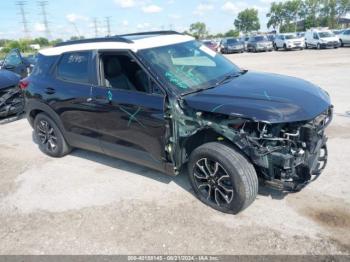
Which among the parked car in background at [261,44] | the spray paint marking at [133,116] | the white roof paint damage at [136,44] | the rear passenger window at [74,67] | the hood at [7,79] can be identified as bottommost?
the parked car in background at [261,44]

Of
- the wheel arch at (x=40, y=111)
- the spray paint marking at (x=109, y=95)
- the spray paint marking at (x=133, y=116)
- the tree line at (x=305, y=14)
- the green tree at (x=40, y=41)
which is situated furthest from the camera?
the tree line at (x=305, y=14)

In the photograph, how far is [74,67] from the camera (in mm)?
4949

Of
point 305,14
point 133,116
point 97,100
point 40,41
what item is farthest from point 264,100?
point 305,14

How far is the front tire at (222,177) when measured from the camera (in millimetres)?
3482

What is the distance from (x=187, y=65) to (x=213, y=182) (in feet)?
5.20

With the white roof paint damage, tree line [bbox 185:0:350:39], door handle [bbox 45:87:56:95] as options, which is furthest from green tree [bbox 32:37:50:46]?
the white roof paint damage

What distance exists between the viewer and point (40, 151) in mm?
6230

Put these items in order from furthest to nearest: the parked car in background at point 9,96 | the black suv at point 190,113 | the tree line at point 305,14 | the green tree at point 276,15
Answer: the green tree at point 276,15 < the tree line at point 305,14 < the parked car in background at point 9,96 < the black suv at point 190,113

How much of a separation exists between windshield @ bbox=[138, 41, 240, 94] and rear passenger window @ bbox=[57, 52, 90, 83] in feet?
3.43

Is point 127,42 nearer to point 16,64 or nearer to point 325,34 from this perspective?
point 16,64

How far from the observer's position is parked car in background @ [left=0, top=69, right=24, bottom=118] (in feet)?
26.7

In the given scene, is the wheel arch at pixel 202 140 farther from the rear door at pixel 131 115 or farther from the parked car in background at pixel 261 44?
the parked car in background at pixel 261 44

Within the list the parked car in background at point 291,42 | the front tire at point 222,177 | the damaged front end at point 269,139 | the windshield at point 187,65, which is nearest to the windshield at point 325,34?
the parked car in background at point 291,42

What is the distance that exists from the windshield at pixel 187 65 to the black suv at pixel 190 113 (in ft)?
0.05
